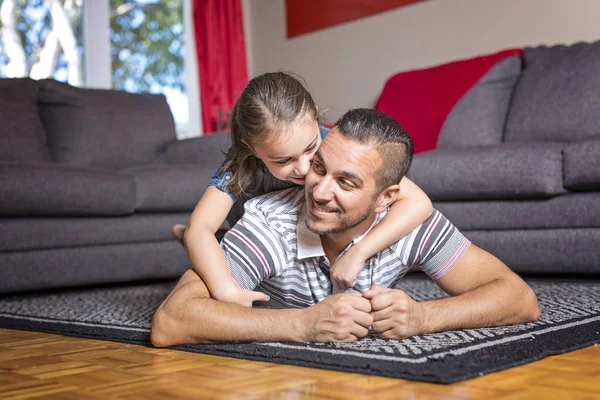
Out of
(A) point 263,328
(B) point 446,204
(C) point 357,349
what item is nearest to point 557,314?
(C) point 357,349

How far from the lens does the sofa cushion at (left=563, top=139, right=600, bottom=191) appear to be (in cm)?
262

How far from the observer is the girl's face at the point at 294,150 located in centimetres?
173

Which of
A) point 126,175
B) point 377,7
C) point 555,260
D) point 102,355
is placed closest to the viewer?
point 102,355

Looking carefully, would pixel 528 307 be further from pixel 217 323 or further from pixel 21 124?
pixel 21 124

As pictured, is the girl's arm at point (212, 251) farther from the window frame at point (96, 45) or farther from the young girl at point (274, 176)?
the window frame at point (96, 45)

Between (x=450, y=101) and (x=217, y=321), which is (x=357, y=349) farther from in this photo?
(x=450, y=101)

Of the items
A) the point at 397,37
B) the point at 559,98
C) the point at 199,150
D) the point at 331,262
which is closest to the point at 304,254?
the point at 331,262

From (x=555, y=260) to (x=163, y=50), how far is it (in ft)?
12.6

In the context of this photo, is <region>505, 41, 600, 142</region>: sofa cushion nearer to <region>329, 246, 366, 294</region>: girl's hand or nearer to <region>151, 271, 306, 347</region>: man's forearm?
<region>329, 246, 366, 294</region>: girl's hand

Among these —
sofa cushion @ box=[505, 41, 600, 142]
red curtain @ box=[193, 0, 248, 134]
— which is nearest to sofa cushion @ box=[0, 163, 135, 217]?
sofa cushion @ box=[505, 41, 600, 142]

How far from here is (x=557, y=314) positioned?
1.91 m

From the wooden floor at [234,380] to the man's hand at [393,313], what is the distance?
228 millimetres

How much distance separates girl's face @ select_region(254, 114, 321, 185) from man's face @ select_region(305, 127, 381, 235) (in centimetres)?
10

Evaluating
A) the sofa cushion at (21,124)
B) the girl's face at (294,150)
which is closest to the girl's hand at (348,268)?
the girl's face at (294,150)
